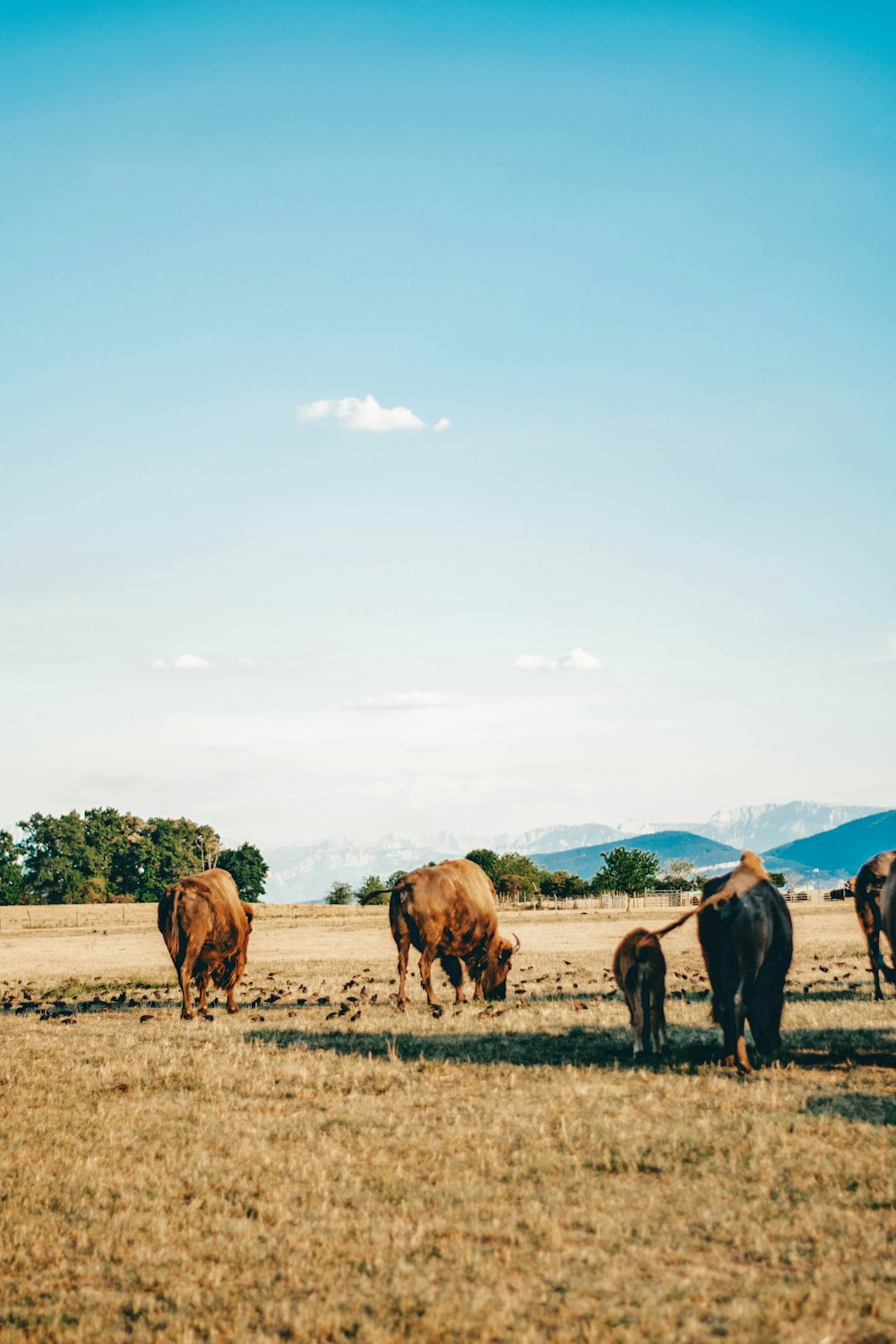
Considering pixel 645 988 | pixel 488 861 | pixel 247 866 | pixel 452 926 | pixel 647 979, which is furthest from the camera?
pixel 247 866

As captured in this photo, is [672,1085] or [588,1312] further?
[672,1085]

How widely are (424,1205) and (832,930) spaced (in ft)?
129

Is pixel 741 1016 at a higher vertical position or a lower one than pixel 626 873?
higher

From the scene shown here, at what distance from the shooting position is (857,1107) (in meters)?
10.3

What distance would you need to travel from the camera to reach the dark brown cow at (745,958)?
12.0m

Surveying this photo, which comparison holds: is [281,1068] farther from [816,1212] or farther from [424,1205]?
[816,1212]

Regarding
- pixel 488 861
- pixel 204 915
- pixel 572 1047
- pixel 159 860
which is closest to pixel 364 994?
pixel 204 915

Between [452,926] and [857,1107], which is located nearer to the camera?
[857,1107]

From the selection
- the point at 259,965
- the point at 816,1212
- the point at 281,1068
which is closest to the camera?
the point at 816,1212

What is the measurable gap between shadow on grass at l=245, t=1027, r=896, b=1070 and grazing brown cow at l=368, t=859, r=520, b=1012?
278 cm

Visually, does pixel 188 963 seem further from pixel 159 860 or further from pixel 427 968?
pixel 159 860

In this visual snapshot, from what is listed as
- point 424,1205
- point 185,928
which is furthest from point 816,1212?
point 185,928

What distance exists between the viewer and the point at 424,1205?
7.95 m

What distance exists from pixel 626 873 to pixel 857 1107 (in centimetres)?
10485
